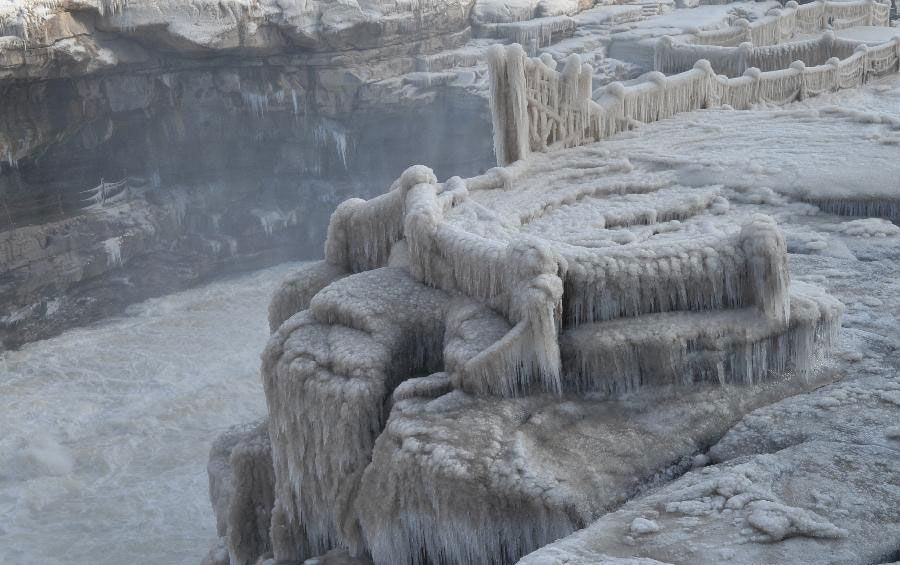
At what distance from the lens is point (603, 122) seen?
14.1 metres

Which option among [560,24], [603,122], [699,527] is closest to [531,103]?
[603,122]

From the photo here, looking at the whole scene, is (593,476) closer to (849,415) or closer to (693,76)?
(849,415)

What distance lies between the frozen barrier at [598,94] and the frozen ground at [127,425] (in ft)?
24.8

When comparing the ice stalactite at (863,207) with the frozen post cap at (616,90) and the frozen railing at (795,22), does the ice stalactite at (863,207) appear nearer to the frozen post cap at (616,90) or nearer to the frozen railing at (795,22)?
the frozen post cap at (616,90)

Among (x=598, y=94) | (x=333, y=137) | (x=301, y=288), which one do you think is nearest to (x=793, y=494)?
(x=301, y=288)

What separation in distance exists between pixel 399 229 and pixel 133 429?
1017cm

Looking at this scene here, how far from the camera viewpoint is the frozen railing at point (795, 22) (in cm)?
2159

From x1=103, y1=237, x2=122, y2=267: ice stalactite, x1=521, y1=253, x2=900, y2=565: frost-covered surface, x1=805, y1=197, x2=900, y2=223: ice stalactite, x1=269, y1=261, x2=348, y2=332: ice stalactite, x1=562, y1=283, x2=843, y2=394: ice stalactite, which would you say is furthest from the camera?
x1=103, y1=237, x2=122, y2=267: ice stalactite

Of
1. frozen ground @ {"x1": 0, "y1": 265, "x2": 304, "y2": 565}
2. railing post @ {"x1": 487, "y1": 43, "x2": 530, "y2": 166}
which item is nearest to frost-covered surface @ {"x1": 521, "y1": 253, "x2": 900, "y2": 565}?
railing post @ {"x1": 487, "y1": 43, "x2": 530, "y2": 166}

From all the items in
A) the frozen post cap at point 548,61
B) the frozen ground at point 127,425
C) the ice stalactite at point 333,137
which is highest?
the frozen post cap at point 548,61

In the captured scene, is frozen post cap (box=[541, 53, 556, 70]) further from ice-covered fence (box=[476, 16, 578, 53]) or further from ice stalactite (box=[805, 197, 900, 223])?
ice-covered fence (box=[476, 16, 578, 53])

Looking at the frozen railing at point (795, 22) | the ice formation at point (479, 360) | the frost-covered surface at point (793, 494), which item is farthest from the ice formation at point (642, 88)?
the frost-covered surface at point (793, 494)

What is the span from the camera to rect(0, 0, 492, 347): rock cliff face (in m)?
22.6

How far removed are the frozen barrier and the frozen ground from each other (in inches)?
298
